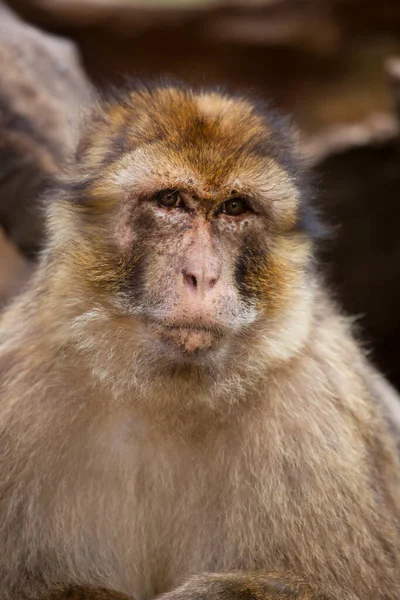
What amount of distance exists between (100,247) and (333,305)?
1239mm

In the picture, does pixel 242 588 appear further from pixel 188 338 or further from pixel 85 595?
pixel 188 338

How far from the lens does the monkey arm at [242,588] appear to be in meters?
2.84

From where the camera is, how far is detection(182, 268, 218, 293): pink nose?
2.60m

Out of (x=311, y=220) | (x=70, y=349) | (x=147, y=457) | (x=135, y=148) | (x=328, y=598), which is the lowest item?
(x=328, y=598)

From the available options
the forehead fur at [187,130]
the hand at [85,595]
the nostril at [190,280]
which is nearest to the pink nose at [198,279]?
the nostril at [190,280]

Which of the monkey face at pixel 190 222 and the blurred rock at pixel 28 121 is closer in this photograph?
the monkey face at pixel 190 222

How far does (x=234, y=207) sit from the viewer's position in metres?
2.87

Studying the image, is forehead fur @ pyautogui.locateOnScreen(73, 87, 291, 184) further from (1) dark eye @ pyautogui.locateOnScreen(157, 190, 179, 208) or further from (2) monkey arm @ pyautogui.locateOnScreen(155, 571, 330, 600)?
(2) monkey arm @ pyautogui.locateOnScreen(155, 571, 330, 600)

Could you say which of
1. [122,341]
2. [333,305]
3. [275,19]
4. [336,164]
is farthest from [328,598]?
[275,19]

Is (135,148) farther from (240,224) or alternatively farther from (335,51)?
(335,51)

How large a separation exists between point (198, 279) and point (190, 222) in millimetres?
236

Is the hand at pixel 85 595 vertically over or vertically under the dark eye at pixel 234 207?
under

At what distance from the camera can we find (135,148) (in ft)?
9.48

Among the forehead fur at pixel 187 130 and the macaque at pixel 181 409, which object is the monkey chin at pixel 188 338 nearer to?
the macaque at pixel 181 409
